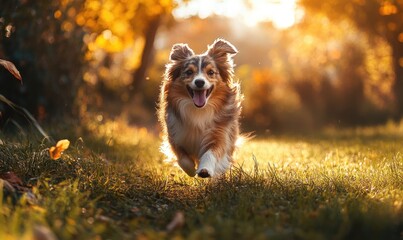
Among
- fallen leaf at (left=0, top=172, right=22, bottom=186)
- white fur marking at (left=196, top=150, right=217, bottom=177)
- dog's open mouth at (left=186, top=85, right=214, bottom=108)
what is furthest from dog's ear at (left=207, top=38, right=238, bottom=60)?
fallen leaf at (left=0, top=172, right=22, bottom=186)

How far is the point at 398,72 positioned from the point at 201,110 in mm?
12945

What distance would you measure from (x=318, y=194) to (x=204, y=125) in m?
2.13

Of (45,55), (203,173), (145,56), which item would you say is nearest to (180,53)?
(203,173)

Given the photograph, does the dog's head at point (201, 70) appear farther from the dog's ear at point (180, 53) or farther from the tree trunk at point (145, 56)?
the tree trunk at point (145, 56)

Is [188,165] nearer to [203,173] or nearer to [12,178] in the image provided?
[203,173]

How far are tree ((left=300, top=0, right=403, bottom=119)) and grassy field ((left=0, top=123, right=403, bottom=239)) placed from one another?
11250 mm

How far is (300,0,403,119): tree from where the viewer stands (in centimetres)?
1650

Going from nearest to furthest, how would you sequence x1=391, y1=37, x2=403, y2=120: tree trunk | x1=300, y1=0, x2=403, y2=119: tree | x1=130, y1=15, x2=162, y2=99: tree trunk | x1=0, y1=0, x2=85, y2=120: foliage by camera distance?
1. x1=0, y1=0, x2=85, y2=120: foliage
2. x1=300, y1=0, x2=403, y2=119: tree
3. x1=130, y1=15, x2=162, y2=99: tree trunk
4. x1=391, y1=37, x2=403, y2=120: tree trunk

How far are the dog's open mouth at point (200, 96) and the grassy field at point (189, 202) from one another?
0.93 meters

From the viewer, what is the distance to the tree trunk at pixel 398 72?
1728cm

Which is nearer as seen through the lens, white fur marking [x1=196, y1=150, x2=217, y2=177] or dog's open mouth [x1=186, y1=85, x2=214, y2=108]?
white fur marking [x1=196, y1=150, x2=217, y2=177]

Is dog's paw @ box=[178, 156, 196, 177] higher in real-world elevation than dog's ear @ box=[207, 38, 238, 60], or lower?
lower

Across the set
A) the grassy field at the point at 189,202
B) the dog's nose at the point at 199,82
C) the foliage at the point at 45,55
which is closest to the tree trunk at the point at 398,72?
the foliage at the point at 45,55

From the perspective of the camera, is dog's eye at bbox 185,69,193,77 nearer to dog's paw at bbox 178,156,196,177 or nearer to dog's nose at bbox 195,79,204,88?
dog's nose at bbox 195,79,204,88
